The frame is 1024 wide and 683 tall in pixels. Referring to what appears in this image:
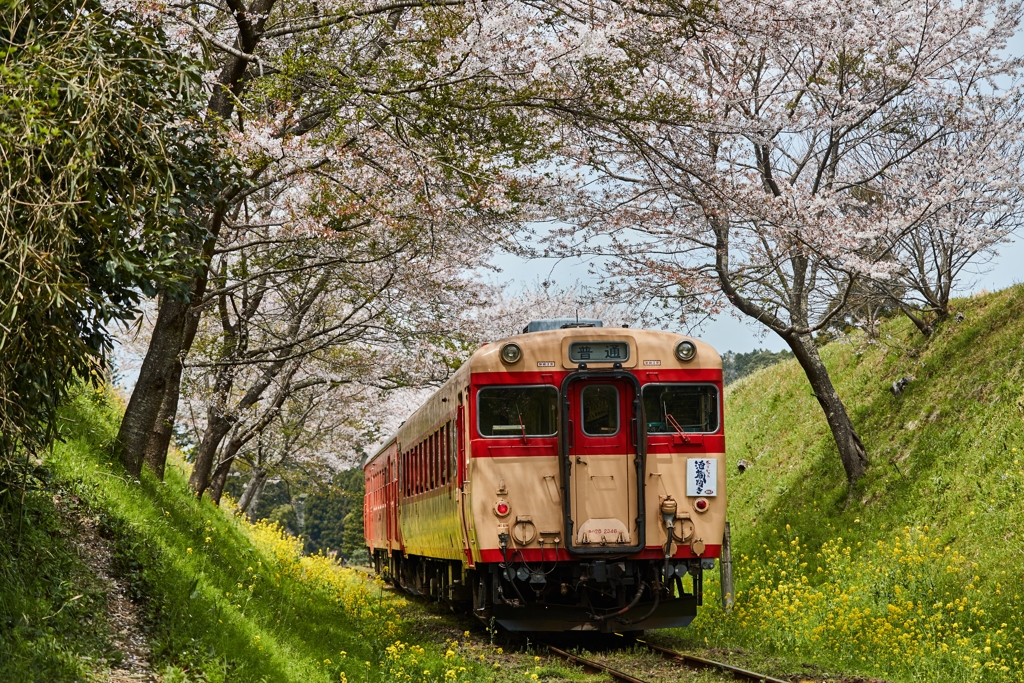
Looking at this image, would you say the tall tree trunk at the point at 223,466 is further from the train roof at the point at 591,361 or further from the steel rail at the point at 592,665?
the steel rail at the point at 592,665

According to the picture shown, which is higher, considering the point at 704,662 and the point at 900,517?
the point at 900,517

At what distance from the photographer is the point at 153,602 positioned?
7168 millimetres

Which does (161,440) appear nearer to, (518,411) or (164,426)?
(164,426)

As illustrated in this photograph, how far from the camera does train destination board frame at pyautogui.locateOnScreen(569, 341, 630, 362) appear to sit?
9.90 meters

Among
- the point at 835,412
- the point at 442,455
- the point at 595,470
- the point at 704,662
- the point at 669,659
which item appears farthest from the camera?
the point at 835,412

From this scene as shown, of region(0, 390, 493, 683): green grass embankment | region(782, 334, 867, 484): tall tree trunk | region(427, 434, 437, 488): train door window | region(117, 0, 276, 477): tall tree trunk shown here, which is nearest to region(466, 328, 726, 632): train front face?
region(0, 390, 493, 683): green grass embankment

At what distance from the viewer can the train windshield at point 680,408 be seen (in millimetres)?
9922

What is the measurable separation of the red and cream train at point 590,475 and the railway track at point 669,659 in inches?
14.3

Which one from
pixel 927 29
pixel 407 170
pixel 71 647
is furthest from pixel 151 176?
pixel 927 29

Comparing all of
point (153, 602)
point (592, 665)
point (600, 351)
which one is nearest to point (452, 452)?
point (600, 351)

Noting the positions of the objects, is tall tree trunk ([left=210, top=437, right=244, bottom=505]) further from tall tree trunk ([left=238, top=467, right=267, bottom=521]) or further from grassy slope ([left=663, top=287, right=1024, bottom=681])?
grassy slope ([left=663, top=287, right=1024, bottom=681])

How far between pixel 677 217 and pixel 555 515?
18.5ft

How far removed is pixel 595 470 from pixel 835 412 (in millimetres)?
6520

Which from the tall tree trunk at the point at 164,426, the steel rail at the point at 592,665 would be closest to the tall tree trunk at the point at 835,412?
the steel rail at the point at 592,665
